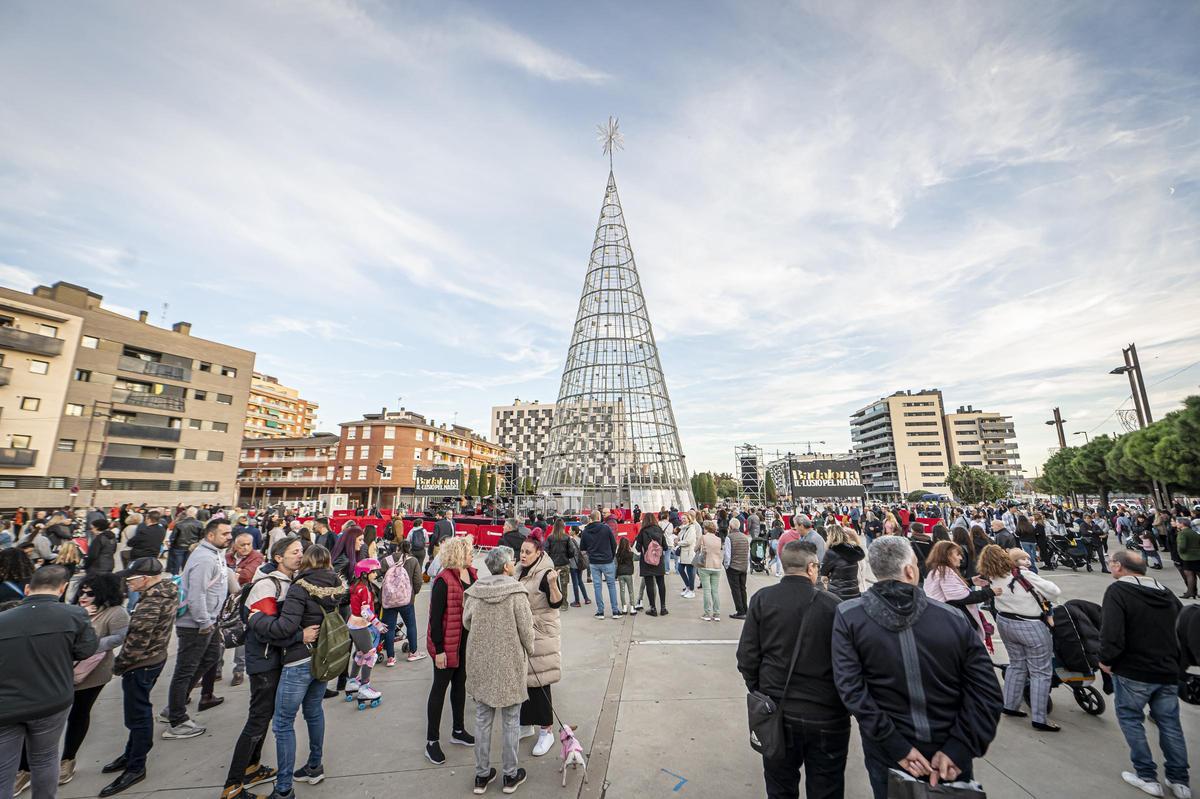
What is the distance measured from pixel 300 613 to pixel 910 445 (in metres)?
119

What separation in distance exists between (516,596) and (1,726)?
10.0 ft

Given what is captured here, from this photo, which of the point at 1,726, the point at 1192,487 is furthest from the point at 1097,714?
the point at 1192,487

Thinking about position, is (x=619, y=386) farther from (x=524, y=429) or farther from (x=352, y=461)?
(x=524, y=429)

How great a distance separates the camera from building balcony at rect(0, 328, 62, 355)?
95.1 ft

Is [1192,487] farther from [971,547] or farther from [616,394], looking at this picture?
[616,394]

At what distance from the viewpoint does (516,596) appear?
3.73 m

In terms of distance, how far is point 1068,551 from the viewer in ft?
42.5

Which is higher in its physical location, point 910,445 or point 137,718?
point 910,445

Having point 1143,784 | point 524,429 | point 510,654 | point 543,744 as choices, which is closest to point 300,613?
point 510,654

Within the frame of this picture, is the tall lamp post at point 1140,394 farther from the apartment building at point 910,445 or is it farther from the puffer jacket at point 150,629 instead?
the apartment building at point 910,445

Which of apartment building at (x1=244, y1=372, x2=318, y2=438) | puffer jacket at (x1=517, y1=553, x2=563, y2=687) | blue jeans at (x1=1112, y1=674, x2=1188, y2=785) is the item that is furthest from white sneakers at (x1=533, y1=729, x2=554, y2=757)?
apartment building at (x1=244, y1=372, x2=318, y2=438)

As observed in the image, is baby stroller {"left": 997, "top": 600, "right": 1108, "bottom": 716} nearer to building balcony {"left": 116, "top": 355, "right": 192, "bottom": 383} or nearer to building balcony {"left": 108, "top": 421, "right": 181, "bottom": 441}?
building balcony {"left": 108, "top": 421, "right": 181, "bottom": 441}

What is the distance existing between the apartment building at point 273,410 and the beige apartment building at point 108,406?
129 ft

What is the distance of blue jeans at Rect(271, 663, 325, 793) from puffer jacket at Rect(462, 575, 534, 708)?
1.23 meters
